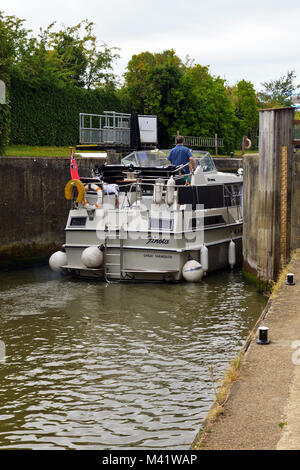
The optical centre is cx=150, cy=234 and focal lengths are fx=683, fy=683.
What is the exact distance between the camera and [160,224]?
15.5 m

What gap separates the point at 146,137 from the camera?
29781mm

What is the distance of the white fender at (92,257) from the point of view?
50.2 feet

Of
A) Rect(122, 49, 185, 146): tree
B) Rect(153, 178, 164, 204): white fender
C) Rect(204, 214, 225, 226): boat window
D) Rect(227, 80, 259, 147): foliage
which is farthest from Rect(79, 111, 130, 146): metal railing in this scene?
Rect(227, 80, 259, 147): foliage

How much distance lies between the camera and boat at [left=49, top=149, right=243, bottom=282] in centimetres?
1537

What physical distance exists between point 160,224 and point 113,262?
1.40 metres

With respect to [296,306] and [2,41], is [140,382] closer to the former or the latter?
[296,306]

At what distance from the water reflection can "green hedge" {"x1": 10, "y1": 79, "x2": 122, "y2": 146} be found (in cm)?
1538

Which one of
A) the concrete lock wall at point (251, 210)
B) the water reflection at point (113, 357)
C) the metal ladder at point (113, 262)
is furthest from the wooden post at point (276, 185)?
the metal ladder at point (113, 262)

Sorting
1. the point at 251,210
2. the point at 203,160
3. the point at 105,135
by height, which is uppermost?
the point at 105,135

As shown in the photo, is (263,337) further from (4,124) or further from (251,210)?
(4,124)

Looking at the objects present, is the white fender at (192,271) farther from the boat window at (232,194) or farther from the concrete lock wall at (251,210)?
the boat window at (232,194)

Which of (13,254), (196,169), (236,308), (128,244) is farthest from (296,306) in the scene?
(13,254)

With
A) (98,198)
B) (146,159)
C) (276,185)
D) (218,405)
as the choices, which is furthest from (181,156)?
(218,405)

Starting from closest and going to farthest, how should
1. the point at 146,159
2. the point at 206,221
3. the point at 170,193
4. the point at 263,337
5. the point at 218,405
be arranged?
1. the point at 218,405
2. the point at 263,337
3. the point at 170,193
4. the point at 206,221
5. the point at 146,159
